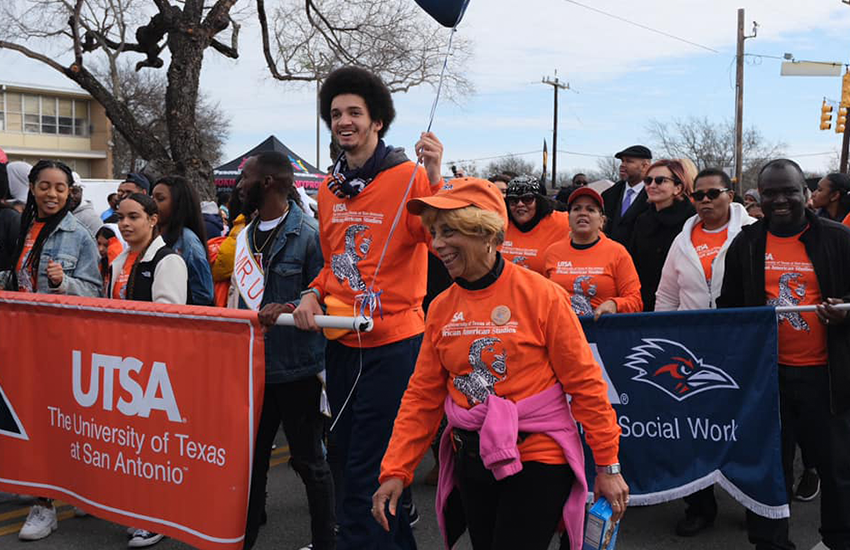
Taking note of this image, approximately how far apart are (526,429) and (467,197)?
792mm

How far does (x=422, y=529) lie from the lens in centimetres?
492

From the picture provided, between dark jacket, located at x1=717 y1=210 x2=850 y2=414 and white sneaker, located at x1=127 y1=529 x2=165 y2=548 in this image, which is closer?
dark jacket, located at x1=717 y1=210 x2=850 y2=414

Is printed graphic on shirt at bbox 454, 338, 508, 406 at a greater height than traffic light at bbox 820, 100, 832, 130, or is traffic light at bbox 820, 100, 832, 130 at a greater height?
traffic light at bbox 820, 100, 832, 130

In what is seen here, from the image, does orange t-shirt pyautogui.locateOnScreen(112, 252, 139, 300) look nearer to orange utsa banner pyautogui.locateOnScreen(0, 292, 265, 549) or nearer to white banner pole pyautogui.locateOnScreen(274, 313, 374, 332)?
orange utsa banner pyautogui.locateOnScreen(0, 292, 265, 549)

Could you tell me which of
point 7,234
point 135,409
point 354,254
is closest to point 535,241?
point 354,254

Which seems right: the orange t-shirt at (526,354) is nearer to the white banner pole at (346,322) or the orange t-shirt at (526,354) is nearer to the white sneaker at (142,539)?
the white banner pole at (346,322)

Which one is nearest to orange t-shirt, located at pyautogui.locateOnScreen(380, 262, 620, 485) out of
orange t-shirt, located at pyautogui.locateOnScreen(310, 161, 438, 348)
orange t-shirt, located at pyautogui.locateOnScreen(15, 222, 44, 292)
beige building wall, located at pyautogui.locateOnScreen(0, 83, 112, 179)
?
orange t-shirt, located at pyautogui.locateOnScreen(310, 161, 438, 348)

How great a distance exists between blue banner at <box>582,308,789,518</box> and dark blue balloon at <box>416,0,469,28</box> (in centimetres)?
208

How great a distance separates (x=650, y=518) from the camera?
5.06 meters

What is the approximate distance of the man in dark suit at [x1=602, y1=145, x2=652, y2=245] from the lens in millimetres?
6906

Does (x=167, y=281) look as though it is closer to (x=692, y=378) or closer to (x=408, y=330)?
(x=408, y=330)

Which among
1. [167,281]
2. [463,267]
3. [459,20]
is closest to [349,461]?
[463,267]

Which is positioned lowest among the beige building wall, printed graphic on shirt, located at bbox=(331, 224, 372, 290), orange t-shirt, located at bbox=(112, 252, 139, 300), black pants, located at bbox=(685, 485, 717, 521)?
black pants, located at bbox=(685, 485, 717, 521)

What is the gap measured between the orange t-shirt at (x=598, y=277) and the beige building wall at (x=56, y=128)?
2459 inches
